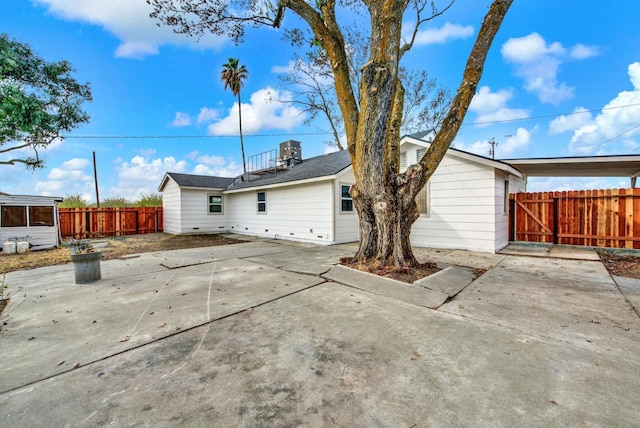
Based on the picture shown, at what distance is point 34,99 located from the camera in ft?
28.6

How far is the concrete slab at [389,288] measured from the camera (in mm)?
3873

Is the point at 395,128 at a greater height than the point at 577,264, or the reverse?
the point at 395,128

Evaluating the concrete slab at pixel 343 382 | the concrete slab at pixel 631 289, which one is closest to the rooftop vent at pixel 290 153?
the concrete slab at pixel 343 382

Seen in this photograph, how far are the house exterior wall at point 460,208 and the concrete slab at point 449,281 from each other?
9.57 ft

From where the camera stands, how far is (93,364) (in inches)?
93.0

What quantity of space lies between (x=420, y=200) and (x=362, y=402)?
809 centimetres

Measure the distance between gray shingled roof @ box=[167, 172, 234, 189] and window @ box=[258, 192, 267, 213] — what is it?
3.71 meters

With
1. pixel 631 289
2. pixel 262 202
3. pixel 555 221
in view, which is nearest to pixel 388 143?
pixel 631 289

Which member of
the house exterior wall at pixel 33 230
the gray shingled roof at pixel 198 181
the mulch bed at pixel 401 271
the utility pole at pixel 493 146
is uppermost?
the utility pole at pixel 493 146

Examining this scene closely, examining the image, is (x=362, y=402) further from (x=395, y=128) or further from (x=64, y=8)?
(x=64, y=8)

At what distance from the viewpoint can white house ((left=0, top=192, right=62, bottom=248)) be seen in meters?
9.35

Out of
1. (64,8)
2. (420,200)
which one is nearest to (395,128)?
(420,200)

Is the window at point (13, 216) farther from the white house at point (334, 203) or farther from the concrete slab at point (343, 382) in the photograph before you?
the concrete slab at point (343, 382)

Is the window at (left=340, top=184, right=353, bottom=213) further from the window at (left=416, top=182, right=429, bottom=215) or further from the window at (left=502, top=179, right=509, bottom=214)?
the window at (left=502, top=179, right=509, bottom=214)
